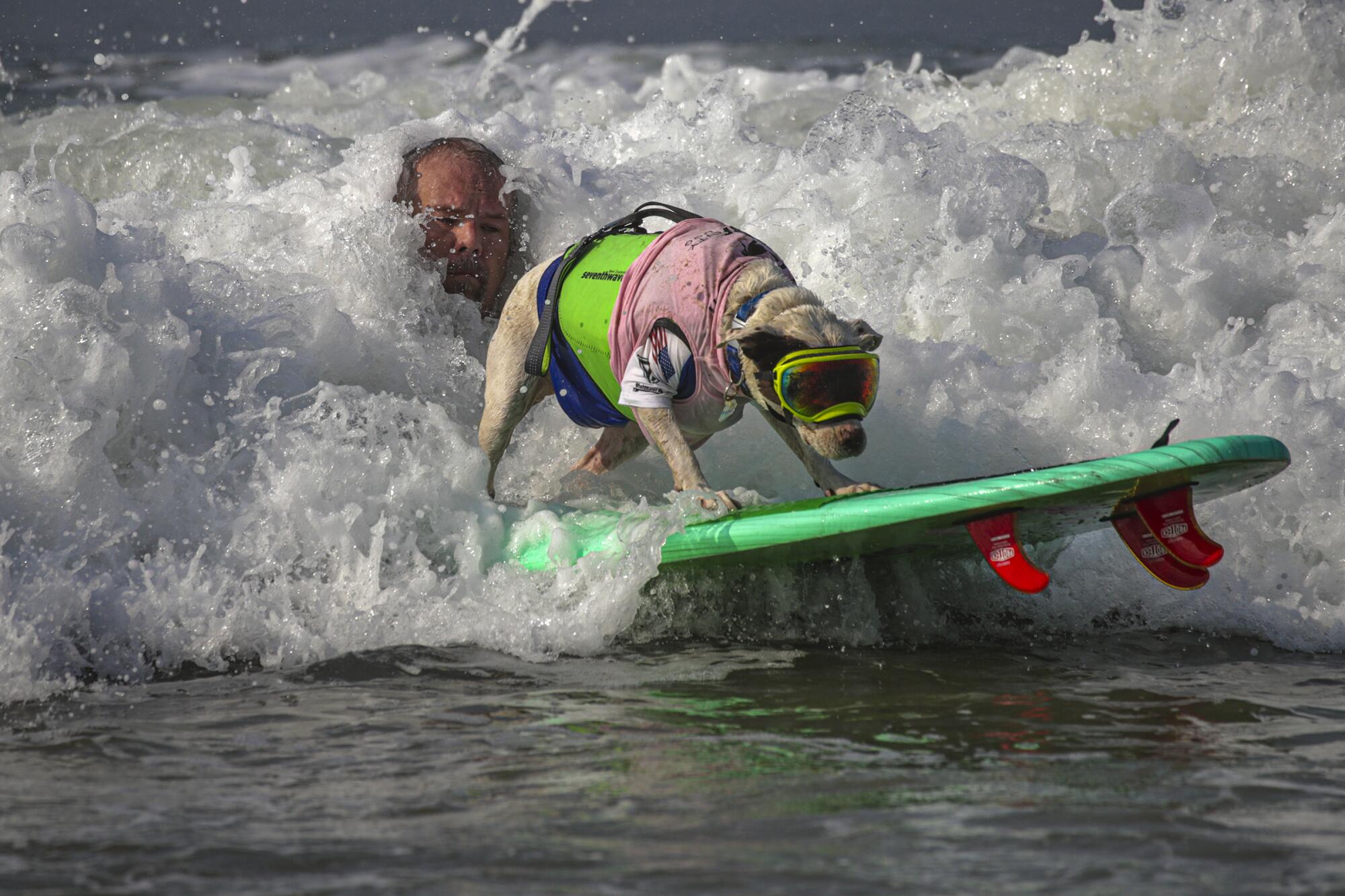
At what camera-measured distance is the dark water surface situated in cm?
250

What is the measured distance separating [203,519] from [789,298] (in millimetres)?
2301

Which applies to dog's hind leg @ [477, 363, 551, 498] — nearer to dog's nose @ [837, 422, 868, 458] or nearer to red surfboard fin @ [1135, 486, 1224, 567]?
dog's nose @ [837, 422, 868, 458]

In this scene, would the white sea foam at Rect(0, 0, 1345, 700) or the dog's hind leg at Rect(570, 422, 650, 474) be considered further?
the dog's hind leg at Rect(570, 422, 650, 474)

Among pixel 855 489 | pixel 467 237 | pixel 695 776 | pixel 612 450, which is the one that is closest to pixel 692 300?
pixel 855 489

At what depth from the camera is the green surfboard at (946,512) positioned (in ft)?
12.7

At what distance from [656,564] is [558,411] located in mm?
2035

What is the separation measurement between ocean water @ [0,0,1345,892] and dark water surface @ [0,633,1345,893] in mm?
15

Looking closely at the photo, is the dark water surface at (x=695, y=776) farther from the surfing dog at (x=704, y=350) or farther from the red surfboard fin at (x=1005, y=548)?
the surfing dog at (x=704, y=350)

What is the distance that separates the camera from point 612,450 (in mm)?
5730

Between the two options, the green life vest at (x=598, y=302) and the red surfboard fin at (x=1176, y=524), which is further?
the green life vest at (x=598, y=302)

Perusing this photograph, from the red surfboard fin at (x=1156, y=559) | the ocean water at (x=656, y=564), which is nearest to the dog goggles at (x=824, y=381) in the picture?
the ocean water at (x=656, y=564)

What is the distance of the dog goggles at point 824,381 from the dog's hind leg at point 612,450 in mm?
1408

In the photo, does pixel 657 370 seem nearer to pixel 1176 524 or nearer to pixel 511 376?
pixel 511 376

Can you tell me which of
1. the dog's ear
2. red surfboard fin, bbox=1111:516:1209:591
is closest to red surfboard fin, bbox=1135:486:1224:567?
red surfboard fin, bbox=1111:516:1209:591
